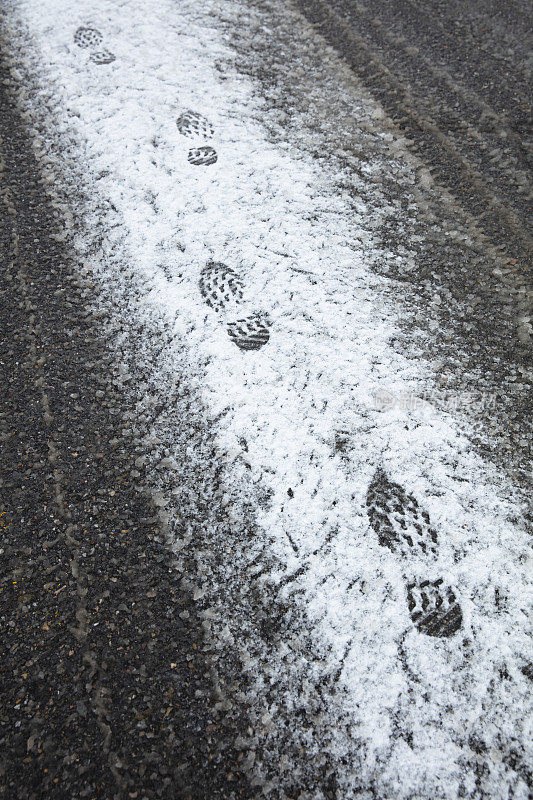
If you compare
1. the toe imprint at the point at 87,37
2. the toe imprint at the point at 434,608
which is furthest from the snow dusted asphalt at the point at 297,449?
the toe imprint at the point at 87,37

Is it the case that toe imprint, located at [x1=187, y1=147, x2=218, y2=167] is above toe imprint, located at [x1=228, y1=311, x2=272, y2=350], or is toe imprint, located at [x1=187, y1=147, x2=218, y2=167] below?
above

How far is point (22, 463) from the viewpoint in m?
1.81

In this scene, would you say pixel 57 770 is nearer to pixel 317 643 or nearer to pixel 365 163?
pixel 317 643

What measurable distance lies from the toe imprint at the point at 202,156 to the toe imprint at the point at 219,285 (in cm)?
73

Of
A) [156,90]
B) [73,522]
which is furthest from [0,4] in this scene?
[73,522]

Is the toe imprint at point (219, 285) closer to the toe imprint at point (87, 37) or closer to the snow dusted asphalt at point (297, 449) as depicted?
the snow dusted asphalt at point (297, 449)

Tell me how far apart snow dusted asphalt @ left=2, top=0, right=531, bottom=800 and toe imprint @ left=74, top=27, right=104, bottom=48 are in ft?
0.97

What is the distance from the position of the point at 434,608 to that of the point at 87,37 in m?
3.78

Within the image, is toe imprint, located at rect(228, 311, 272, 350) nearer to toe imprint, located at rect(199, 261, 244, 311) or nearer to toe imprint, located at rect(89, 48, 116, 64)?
toe imprint, located at rect(199, 261, 244, 311)

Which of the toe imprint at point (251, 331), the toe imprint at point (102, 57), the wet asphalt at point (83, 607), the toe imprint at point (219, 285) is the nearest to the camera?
the wet asphalt at point (83, 607)

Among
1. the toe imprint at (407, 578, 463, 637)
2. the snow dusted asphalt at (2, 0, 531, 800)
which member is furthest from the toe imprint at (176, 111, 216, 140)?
the toe imprint at (407, 578, 463, 637)

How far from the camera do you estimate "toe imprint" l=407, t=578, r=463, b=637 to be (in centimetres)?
151

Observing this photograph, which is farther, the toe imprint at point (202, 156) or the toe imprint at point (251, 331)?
the toe imprint at point (202, 156)

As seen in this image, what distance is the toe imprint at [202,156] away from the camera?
2.64 metres
